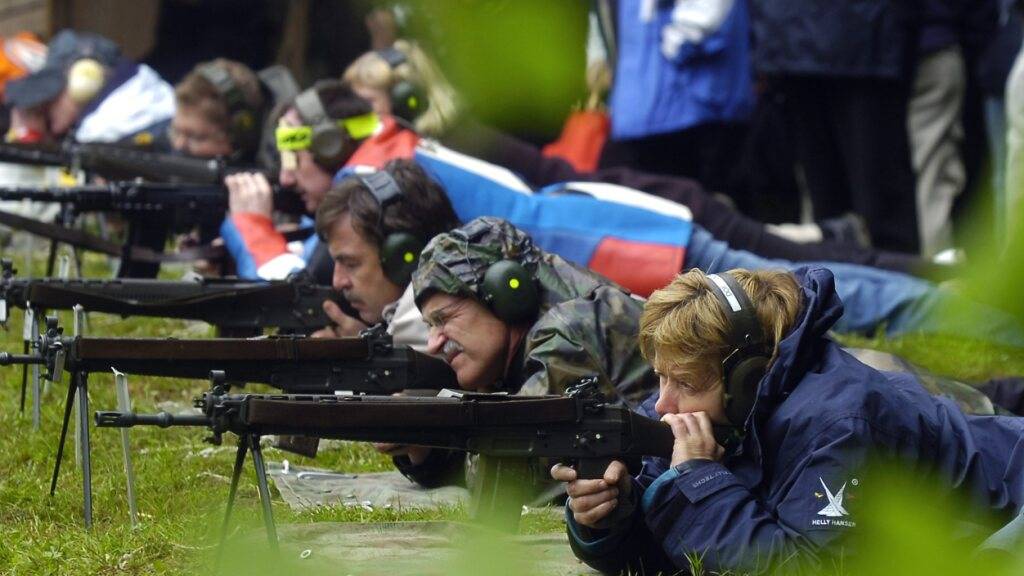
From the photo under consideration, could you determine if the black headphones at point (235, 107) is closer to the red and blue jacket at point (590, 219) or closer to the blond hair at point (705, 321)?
the red and blue jacket at point (590, 219)

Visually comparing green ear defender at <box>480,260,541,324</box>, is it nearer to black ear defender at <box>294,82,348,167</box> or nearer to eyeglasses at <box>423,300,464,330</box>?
eyeglasses at <box>423,300,464,330</box>

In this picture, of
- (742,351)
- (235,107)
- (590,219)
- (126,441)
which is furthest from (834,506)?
(235,107)

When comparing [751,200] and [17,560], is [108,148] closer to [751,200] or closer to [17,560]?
[751,200]

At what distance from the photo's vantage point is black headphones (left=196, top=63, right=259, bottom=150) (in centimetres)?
970

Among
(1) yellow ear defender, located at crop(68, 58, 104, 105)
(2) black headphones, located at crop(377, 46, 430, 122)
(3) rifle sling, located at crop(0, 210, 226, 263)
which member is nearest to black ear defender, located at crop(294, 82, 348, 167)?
(2) black headphones, located at crop(377, 46, 430, 122)

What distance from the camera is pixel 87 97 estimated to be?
38.3 feet

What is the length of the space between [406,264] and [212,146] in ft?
14.2

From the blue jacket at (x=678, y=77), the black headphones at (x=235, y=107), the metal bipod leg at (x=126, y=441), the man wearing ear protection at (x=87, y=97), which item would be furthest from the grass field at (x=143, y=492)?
the man wearing ear protection at (x=87, y=97)

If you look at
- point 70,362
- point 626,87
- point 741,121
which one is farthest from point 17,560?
point 741,121

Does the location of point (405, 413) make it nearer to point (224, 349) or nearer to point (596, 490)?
point (596, 490)

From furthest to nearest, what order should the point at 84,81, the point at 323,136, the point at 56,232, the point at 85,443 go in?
1. the point at 84,81
2. the point at 323,136
3. the point at 56,232
4. the point at 85,443

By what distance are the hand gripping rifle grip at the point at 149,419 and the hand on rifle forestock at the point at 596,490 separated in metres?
0.80

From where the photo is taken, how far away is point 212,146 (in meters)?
9.64

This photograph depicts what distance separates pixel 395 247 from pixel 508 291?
115 cm
